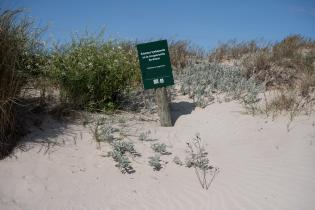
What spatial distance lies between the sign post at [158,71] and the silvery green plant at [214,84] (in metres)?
1.33

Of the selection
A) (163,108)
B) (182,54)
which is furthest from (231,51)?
(163,108)

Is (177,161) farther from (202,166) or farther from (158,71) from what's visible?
(158,71)

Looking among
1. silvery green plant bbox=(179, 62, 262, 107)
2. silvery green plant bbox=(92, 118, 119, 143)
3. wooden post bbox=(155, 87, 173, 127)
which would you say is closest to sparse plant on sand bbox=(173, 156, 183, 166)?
silvery green plant bbox=(92, 118, 119, 143)

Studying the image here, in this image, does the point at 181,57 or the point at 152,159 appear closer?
the point at 152,159

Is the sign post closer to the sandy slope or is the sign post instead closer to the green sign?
the green sign

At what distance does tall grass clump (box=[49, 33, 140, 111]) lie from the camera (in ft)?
22.7

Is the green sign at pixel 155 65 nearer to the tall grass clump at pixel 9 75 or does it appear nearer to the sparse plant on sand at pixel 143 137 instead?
the sparse plant on sand at pixel 143 137

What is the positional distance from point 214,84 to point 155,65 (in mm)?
2566

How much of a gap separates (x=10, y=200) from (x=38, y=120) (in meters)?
1.81

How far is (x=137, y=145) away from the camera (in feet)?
19.7

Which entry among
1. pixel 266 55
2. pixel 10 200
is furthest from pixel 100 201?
pixel 266 55

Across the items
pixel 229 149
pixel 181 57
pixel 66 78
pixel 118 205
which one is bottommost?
pixel 118 205

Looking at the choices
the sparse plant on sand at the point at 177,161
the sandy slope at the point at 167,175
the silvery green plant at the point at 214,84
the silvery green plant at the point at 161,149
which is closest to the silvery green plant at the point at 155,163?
the sandy slope at the point at 167,175

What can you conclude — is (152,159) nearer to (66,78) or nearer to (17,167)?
(17,167)
